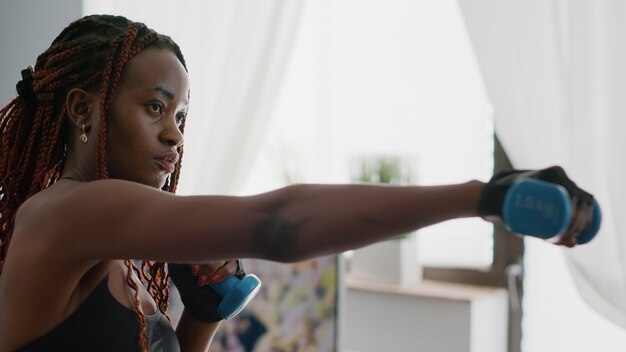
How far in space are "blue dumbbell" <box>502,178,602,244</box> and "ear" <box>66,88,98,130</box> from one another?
0.52 m

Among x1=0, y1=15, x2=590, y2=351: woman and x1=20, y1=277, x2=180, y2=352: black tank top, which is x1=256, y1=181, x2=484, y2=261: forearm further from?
x1=20, y1=277, x2=180, y2=352: black tank top


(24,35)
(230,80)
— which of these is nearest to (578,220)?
(230,80)

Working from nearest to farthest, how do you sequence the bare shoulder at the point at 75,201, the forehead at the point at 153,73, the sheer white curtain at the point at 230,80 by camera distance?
the bare shoulder at the point at 75,201, the forehead at the point at 153,73, the sheer white curtain at the point at 230,80

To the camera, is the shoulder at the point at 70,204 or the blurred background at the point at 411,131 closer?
the shoulder at the point at 70,204

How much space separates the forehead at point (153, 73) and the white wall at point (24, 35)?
1.64 m

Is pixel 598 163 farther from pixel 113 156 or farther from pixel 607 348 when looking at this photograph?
pixel 113 156

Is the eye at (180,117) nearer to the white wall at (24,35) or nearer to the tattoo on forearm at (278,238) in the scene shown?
the tattoo on forearm at (278,238)

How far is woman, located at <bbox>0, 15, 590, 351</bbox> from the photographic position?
0.55 meters

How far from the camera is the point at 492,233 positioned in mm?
2445

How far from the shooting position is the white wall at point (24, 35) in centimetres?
224

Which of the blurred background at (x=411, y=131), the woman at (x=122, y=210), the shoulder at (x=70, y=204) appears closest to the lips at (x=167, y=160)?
the woman at (x=122, y=210)

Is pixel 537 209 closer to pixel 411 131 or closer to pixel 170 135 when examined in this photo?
pixel 170 135

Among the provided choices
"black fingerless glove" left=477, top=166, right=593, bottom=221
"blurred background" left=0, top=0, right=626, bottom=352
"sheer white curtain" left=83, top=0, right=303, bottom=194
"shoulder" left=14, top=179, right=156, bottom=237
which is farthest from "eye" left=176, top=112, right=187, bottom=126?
"sheer white curtain" left=83, top=0, right=303, bottom=194

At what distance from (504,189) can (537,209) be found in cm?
4
